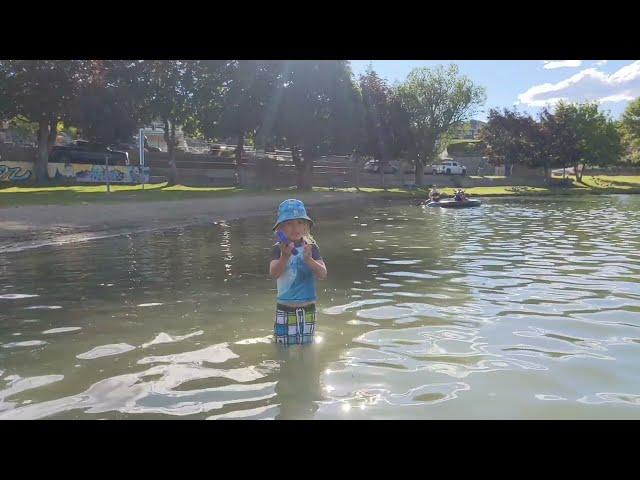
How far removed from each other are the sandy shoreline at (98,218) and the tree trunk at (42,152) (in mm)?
19387

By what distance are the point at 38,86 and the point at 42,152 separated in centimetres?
618

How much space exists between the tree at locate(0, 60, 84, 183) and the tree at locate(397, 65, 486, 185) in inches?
1352

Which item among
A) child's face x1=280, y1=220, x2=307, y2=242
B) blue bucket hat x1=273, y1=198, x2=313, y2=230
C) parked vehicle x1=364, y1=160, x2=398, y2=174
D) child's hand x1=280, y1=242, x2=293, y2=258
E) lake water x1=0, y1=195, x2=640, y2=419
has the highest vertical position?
parked vehicle x1=364, y1=160, x2=398, y2=174

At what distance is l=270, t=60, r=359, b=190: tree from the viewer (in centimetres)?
4744

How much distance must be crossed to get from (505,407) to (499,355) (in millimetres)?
1499

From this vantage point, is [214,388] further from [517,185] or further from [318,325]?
[517,185]

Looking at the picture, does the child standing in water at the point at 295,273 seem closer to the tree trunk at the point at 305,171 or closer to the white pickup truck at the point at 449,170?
the tree trunk at the point at 305,171

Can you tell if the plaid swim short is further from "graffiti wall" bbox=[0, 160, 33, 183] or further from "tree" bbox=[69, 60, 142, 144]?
"graffiti wall" bbox=[0, 160, 33, 183]

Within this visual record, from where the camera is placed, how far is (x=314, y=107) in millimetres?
48406

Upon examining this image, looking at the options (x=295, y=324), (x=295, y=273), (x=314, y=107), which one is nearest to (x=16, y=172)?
(x=314, y=107)

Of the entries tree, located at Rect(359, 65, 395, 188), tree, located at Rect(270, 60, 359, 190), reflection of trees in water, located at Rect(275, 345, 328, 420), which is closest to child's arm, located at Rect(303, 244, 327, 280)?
reflection of trees in water, located at Rect(275, 345, 328, 420)

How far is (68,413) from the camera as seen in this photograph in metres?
4.72
